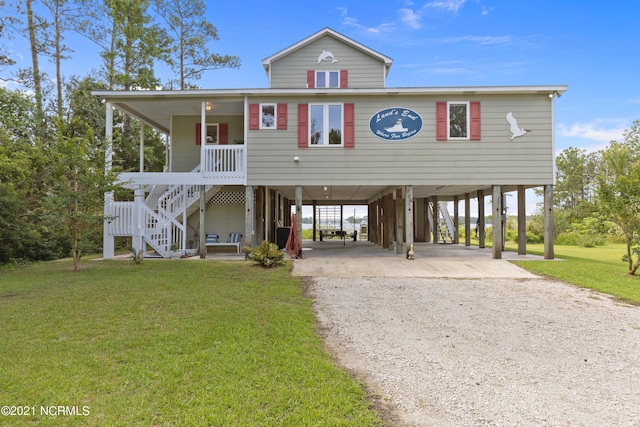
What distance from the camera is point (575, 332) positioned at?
4.86 m

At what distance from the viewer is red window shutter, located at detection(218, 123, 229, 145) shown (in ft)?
44.9

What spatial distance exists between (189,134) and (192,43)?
11.3 m

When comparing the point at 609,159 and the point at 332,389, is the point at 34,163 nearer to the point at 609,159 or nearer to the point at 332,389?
the point at 332,389

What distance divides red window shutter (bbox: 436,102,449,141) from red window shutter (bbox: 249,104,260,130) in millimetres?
5688

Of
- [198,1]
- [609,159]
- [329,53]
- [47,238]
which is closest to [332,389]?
[609,159]

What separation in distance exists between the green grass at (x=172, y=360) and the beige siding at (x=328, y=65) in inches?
411

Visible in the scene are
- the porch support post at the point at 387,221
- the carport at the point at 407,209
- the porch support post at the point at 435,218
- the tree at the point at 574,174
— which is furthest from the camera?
the tree at the point at 574,174

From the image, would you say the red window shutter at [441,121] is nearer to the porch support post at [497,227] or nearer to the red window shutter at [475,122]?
the red window shutter at [475,122]

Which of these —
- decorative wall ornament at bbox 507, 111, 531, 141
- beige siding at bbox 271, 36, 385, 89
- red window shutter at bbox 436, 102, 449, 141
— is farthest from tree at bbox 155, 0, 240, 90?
decorative wall ornament at bbox 507, 111, 531, 141

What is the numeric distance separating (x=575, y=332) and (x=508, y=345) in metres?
1.29

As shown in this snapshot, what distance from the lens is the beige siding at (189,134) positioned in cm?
1372

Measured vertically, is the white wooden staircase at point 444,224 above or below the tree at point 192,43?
below

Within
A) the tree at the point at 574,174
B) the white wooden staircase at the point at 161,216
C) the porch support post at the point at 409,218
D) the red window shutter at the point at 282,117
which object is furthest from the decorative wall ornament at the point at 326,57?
the tree at the point at 574,174

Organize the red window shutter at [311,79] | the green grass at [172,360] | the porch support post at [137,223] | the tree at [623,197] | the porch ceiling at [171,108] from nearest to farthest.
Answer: the green grass at [172,360]
the tree at [623,197]
the porch support post at [137,223]
the porch ceiling at [171,108]
the red window shutter at [311,79]
